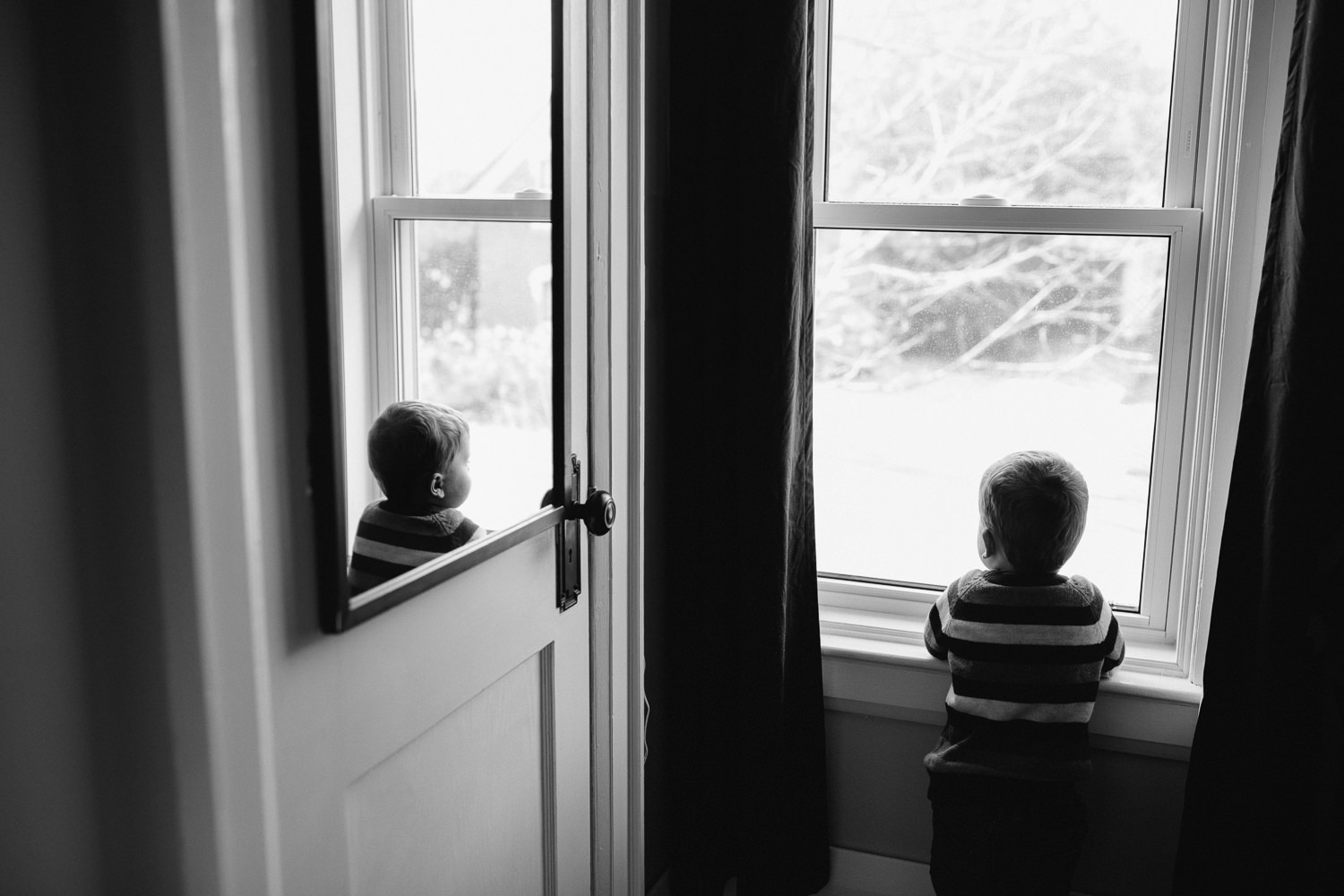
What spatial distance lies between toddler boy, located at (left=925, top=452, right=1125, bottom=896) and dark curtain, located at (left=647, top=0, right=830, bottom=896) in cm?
30

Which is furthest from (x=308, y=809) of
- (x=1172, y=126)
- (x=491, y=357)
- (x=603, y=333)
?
(x=1172, y=126)

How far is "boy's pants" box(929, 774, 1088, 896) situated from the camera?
64.4 inches

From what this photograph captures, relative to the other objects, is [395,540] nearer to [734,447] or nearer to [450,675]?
[450,675]

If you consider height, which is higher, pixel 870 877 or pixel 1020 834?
pixel 1020 834

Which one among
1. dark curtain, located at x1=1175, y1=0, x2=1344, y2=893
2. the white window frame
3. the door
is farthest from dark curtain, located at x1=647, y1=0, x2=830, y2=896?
dark curtain, located at x1=1175, y1=0, x2=1344, y2=893

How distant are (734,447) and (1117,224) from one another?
740mm

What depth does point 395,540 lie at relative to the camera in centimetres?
100

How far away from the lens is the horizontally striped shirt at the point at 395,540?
0.95m

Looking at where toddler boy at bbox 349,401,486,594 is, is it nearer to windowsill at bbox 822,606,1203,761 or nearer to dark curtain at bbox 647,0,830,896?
dark curtain at bbox 647,0,830,896

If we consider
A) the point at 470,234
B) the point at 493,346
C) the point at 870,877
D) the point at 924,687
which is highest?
the point at 470,234

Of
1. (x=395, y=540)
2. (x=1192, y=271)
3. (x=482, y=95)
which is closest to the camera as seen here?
(x=395, y=540)

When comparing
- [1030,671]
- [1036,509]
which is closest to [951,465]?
[1036,509]

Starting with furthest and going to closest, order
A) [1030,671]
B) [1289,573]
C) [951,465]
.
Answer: [951,465] < [1030,671] < [1289,573]

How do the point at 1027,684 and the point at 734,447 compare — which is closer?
the point at 1027,684
